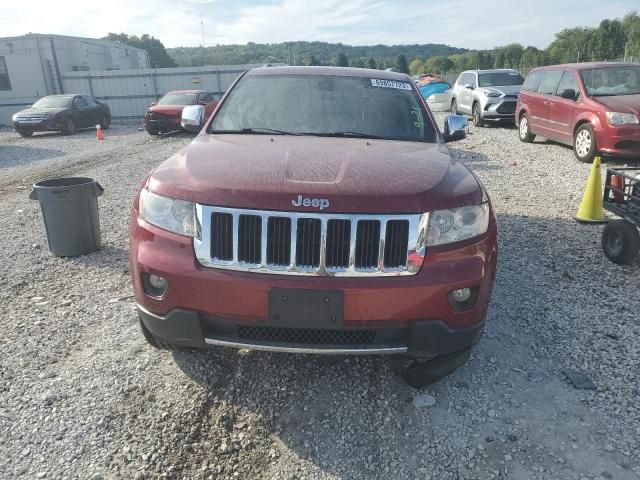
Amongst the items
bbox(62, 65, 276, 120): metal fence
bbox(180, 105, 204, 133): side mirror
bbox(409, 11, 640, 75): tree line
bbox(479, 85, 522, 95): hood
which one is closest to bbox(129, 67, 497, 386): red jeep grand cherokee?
bbox(180, 105, 204, 133): side mirror

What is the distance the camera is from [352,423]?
2.61m

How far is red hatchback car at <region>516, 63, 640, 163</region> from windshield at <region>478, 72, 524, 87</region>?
406cm

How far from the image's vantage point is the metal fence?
26.6 meters

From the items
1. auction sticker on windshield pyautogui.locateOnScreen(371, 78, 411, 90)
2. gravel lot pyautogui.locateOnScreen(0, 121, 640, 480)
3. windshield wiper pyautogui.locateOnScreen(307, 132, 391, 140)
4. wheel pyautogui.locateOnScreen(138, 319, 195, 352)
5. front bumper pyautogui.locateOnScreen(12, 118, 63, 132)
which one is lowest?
front bumper pyautogui.locateOnScreen(12, 118, 63, 132)

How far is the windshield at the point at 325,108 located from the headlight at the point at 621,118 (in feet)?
21.5

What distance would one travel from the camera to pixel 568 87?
10359 millimetres

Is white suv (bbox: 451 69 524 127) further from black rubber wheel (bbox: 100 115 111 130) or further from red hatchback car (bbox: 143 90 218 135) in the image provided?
black rubber wheel (bbox: 100 115 111 130)

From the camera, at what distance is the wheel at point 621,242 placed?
15.1 ft

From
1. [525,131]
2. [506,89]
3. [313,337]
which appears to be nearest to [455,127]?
[313,337]

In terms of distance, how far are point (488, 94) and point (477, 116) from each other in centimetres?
84

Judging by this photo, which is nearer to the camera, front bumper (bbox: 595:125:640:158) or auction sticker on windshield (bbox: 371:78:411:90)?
auction sticker on windshield (bbox: 371:78:411:90)

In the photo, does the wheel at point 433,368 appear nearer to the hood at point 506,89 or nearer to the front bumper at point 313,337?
the front bumper at point 313,337

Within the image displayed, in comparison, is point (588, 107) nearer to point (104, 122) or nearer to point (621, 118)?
point (621, 118)

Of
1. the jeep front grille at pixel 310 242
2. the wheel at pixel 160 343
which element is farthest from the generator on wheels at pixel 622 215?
the wheel at pixel 160 343
